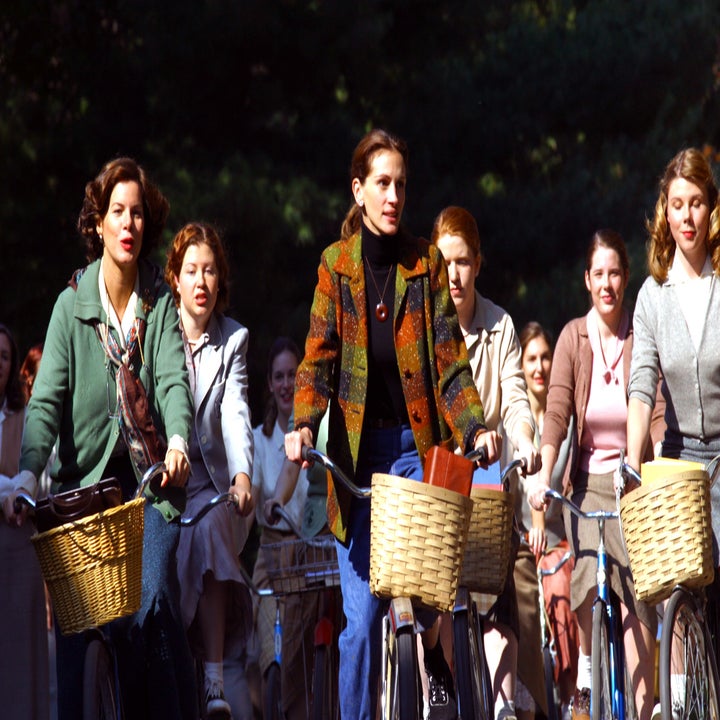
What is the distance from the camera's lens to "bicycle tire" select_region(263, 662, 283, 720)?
841 cm

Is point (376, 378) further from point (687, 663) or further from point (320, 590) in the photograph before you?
point (320, 590)

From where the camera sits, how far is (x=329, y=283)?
21.1 ft

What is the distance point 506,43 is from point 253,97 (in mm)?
3229

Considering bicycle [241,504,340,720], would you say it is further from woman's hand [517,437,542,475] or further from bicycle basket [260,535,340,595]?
woman's hand [517,437,542,475]

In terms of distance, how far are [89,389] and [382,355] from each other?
108 cm

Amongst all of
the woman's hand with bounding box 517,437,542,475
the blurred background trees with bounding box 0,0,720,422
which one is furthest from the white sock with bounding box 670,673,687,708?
the blurred background trees with bounding box 0,0,720,422

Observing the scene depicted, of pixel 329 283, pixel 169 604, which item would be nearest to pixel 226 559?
pixel 169 604

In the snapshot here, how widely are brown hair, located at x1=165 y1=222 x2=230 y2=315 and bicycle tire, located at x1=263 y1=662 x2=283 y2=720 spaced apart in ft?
6.12

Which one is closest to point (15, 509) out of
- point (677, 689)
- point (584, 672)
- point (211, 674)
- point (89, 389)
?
point (89, 389)

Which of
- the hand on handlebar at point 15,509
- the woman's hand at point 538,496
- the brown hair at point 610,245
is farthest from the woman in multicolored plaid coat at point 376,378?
the brown hair at point 610,245

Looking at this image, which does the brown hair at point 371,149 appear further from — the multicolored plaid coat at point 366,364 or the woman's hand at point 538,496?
the woman's hand at point 538,496

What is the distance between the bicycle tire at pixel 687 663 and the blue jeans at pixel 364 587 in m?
1.03

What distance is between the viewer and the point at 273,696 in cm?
846

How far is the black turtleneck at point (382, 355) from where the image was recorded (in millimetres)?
6367
